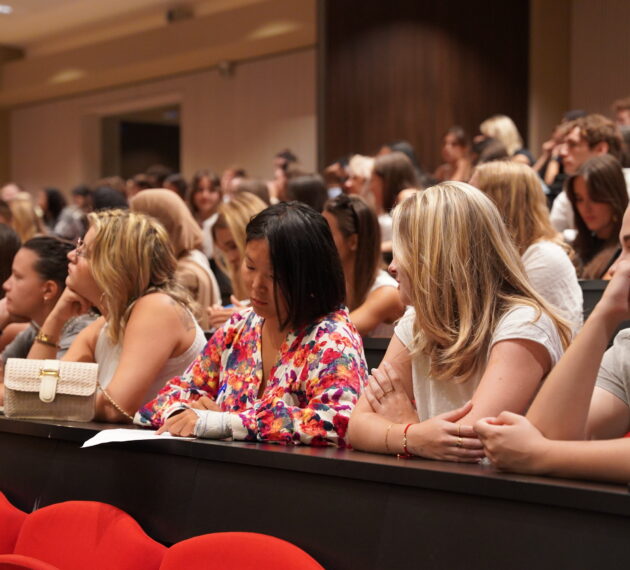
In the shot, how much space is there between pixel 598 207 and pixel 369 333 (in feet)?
4.71

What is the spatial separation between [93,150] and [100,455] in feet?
44.1

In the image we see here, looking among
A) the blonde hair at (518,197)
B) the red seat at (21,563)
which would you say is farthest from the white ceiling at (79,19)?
the red seat at (21,563)

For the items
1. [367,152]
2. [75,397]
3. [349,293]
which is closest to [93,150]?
[367,152]

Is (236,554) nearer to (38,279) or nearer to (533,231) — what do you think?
(38,279)

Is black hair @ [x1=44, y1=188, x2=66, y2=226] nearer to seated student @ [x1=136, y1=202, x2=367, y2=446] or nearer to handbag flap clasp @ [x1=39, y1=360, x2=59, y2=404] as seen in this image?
handbag flap clasp @ [x1=39, y1=360, x2=59, y2=404]

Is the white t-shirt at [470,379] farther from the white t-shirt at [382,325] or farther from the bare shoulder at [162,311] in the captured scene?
the white t-shirt at [382,325]

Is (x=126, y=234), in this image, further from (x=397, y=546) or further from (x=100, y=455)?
(x=397, y=546)

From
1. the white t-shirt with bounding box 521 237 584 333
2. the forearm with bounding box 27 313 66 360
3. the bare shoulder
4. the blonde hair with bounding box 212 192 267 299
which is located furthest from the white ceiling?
the bare shoulder

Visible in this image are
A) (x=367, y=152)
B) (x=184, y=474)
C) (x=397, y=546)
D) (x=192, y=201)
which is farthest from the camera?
(x=367, y=152)

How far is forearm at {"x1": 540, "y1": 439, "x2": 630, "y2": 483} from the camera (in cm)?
179

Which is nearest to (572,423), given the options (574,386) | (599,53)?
(574,386)

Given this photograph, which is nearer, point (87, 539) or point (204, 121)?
point (87, 539)

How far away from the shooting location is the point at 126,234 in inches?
132

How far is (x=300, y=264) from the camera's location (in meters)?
2.74
